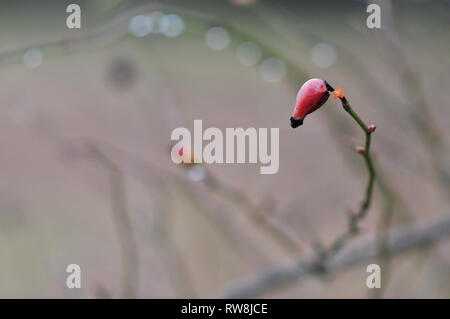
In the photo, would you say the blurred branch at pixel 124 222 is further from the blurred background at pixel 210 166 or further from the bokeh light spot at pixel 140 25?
the bokeh light spot at pixel 140 25

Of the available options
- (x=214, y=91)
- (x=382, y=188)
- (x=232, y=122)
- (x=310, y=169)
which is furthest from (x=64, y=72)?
(x=382, y=188)

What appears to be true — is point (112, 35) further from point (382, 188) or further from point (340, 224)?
point (340, 224)

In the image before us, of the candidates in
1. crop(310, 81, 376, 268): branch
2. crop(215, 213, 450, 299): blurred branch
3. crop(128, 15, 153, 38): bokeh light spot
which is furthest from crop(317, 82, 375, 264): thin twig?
crop(128, 15, 153, 38): bokeh light spot

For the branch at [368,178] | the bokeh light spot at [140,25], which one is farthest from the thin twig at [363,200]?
the bokeh light spot at [140,25]

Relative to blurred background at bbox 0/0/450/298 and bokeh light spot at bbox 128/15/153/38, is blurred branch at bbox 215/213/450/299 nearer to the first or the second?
blurred background at bbox 0/0/450/298

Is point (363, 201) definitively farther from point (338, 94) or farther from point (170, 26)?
point (170, 26)
